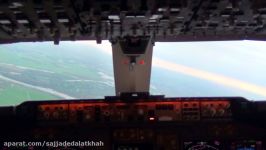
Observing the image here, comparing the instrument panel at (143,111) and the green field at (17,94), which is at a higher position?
the instrument panel at (143,111)

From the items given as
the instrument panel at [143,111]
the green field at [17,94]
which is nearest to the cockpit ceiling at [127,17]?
the instrument panel at [143,111]

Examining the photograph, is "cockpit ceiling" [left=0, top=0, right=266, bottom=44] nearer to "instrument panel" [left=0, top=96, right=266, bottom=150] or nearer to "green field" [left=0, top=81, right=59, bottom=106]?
"instrument panel" [left=0, top=96, right=266, bottom=150]

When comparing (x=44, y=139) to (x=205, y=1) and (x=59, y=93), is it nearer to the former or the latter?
(x=59, y=93)

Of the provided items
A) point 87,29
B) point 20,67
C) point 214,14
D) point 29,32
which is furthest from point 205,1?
point 20,67

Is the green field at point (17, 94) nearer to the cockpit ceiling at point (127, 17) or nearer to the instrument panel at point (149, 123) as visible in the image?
the instrument panel at point (149, 123)

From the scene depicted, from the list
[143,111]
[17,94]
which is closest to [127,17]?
[143,111]

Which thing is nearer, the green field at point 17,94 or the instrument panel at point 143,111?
the instrument panel at point 143,111

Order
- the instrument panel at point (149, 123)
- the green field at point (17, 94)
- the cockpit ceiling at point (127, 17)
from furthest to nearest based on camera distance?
the green field at point (17, 94) → the instrument panel at point (149, 123) → the cockpit ceiling at point (127, 17)

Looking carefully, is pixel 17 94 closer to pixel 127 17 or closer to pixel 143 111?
pixel 143 111

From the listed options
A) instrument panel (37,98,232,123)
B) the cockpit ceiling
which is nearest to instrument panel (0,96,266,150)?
instrument panel (37,98,232,123)
